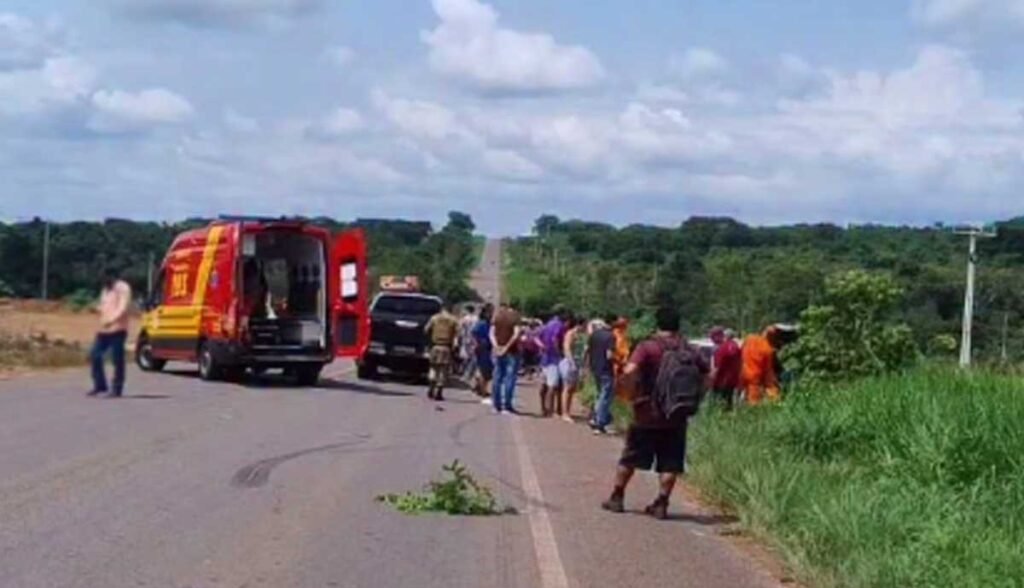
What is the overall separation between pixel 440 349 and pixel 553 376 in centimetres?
342

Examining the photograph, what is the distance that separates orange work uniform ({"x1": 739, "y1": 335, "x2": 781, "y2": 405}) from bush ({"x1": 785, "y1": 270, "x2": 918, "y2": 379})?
95.5 inches

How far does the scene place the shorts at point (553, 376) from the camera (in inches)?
1070

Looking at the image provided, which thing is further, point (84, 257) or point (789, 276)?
point (84, 257)

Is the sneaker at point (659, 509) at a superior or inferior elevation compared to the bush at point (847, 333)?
inferior

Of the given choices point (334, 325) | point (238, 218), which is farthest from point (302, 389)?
point (238, 218)

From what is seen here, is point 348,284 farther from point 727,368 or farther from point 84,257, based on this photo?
point 84,257

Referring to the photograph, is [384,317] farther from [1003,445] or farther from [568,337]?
[1003,445]

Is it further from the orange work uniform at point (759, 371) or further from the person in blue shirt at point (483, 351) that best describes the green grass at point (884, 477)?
the person in blue shirt at point (483, 351)

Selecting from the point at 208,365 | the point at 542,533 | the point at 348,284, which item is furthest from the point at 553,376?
the point at 542,533

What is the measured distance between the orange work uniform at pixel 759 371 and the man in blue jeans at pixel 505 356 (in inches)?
217

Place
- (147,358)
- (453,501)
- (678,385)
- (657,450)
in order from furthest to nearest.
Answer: (147,358)
(657,450)
(678,385)
(453,501)

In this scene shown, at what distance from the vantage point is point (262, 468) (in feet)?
53.5

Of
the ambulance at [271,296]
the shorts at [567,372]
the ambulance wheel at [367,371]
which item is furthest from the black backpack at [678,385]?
the ambulance wheel at [367,371]

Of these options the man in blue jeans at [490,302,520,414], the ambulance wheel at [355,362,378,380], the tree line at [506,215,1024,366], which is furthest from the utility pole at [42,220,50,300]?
the man in blue jeans at [490,302,520,414]
